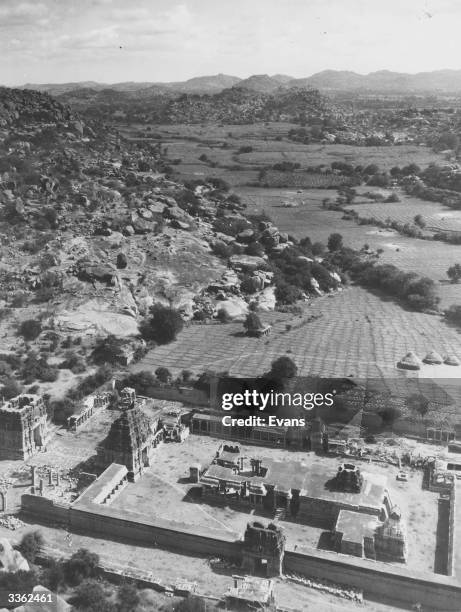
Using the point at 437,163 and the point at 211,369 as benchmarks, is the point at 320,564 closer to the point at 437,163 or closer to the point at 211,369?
the point at 211,369

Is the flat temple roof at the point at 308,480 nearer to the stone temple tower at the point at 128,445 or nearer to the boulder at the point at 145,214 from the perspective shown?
the stone temple tower at the point at 128,445

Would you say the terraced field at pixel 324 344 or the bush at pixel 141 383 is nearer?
the bush at pixel 141 383

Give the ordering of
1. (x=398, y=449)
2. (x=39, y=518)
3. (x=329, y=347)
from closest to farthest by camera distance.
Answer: (x=39, y=518) → (x=398, y=449) → (x=329, y=347)

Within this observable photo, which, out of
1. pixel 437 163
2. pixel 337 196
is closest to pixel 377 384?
pixel 337 196

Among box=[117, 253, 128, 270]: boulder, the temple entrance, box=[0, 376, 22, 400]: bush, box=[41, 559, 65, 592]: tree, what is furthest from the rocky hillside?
box=[41, 559, 65, 592]: tree

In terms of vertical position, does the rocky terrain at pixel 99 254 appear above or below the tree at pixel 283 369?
above

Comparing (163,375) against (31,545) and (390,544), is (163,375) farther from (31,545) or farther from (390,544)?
(390,544)

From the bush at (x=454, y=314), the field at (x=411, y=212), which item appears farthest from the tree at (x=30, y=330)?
the field at (x=411, y=212)
